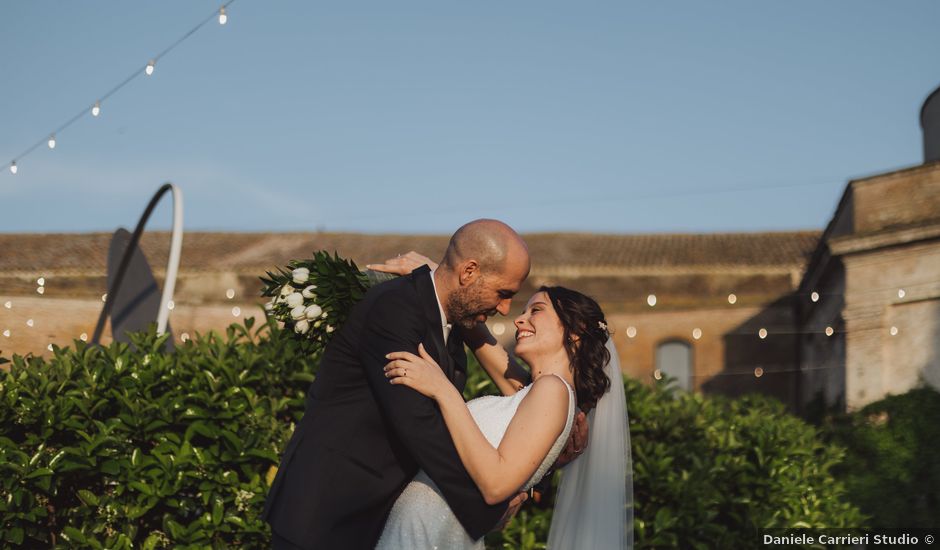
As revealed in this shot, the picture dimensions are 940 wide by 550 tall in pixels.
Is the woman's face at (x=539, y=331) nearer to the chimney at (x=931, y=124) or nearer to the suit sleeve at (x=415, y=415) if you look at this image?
the suit sleeve at (x=415, y=415)

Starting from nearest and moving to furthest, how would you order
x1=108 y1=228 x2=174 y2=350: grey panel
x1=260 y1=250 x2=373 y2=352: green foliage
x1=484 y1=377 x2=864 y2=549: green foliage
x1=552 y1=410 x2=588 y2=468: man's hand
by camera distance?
x1=260 y1=250 x2=373 y2=352: green foliage < x1=552 y1=410 x2=588 y2=468: man's hand < x1=484 y1=377 x2=864 y2=549: green foliage < x1=108 y1=228 x2=174 y2=350: grey panel

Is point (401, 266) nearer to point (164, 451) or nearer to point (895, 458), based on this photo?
point (164, 451)

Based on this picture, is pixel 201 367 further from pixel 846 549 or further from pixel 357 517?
pixel 846 549

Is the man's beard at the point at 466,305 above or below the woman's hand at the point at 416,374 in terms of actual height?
above

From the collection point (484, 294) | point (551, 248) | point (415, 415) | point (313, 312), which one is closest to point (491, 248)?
point (484, 294)

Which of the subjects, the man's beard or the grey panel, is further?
the grey panel

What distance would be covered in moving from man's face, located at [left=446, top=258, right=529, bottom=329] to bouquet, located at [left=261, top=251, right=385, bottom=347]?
0.42 m

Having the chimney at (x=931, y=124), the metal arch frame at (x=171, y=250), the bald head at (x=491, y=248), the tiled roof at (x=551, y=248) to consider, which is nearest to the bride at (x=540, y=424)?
the bald head at (x=491, y=248)

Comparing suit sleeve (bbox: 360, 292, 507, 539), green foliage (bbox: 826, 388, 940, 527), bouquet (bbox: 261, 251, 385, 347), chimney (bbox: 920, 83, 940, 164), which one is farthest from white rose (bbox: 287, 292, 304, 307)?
chimney (bbox: 920, 83, 940, 164)

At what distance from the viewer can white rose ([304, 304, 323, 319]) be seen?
3613 millimetres

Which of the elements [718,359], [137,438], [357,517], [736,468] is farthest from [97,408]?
[718,359]

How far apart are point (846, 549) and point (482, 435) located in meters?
4.68

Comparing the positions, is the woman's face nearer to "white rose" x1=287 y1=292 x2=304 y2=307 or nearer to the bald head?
the bald head

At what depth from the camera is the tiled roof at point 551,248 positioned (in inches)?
1197
